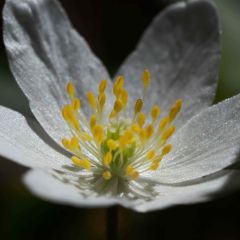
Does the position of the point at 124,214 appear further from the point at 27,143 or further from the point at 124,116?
the point at 27,143

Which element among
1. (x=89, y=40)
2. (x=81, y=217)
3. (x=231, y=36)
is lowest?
(x=81, y=217)

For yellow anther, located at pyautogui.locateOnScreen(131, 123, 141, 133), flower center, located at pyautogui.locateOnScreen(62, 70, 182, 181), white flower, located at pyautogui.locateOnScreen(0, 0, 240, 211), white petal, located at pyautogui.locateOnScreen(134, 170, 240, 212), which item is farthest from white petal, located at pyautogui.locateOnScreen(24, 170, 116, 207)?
yellow anther, located at pyautogui.locateOnScreen(131, 123, 141, 133)

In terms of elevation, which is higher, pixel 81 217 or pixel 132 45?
pixel 132 45

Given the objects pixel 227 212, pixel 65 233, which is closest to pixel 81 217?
→ pixel 65 233

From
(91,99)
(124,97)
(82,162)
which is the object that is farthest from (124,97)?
(82,162)

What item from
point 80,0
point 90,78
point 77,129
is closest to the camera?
point 77,129

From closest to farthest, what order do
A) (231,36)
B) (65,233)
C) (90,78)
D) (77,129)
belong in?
(77,129) < (90,78) < (65,233) < (231,36)

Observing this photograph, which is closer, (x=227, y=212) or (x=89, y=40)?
(x=227, y=212)

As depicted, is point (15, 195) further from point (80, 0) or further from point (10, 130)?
point (80, 0)

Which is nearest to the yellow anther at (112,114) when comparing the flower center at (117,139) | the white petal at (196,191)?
the flower center at (117,139)
